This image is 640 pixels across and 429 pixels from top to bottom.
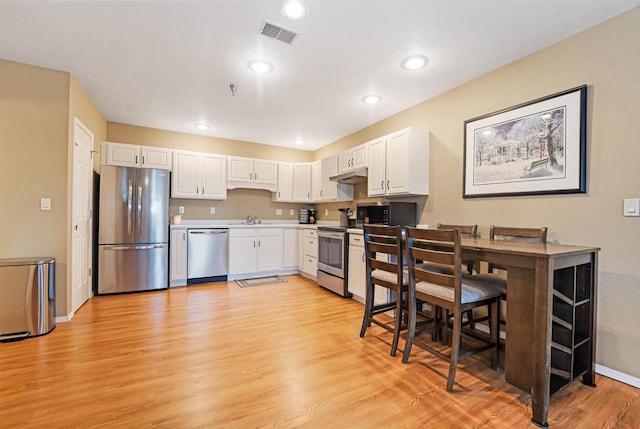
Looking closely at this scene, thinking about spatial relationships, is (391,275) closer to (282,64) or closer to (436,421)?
(436,421)

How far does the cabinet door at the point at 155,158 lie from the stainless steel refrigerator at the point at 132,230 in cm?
40

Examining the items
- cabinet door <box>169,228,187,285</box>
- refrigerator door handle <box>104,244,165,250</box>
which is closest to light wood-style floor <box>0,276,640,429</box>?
refrigerator door handle <box>104,244,165,250</box>

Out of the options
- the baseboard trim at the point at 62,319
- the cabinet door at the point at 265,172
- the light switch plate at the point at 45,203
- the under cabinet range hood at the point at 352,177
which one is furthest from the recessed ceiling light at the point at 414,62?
the baseboard trim at the point at 62,319

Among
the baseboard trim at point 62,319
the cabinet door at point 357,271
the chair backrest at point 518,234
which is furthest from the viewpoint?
the cabinet door at point 357,271

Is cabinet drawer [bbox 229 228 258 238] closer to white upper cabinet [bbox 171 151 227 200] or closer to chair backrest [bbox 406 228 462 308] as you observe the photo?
white upper cabinet [bbox 171 151 227 200]

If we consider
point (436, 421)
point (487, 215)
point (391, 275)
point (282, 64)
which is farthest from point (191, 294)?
point (487, 215)

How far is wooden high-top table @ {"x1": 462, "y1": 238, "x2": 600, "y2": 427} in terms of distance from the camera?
5.03ft

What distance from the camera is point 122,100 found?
3.46 meters

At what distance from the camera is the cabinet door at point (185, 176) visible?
14.5 feet

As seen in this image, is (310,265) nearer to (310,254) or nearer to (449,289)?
(310,254)

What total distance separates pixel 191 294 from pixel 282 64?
119 inches

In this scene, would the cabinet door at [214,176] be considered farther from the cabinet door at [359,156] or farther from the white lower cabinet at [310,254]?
the cabinet door at [359,156]

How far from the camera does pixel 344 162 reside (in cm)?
427

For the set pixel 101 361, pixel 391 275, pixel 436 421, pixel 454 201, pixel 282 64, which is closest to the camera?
pixel 436 421
